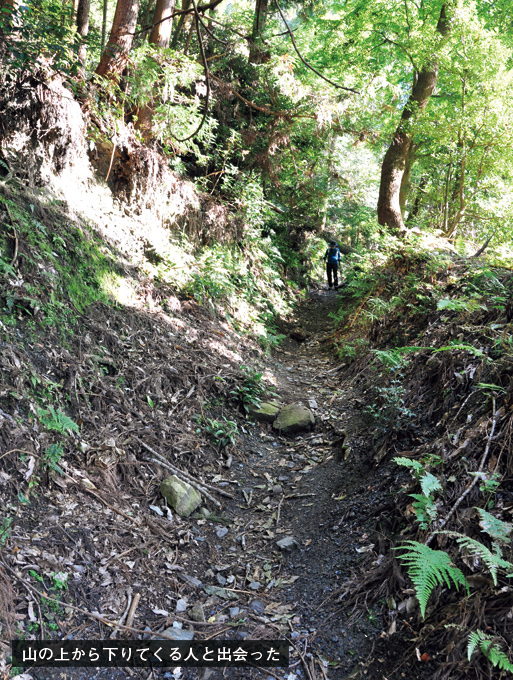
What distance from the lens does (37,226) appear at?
16.6ft

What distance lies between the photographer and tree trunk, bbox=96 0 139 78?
6480mm

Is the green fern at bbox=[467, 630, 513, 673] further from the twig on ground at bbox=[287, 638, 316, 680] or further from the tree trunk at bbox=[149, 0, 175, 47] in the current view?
the tree trunk at bbox=[149, 0, 175, 47]

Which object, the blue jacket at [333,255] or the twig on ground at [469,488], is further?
the blue jacket at [333,255]

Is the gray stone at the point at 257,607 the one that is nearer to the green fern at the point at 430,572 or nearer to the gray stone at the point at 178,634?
the gray stone at the point at 178,634

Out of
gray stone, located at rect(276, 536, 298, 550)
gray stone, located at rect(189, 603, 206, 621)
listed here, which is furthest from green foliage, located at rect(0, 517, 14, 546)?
gray stone, located at rect(276, 536, 298, 550)

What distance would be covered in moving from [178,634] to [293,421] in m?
3.33

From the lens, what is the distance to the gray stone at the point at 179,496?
13.5 ft

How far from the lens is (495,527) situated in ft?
9.12

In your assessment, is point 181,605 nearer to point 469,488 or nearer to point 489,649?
point 489,649

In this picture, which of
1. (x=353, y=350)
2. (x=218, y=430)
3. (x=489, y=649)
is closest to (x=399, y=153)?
(x=353, y=350)

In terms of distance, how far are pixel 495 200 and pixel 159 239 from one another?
8.49 metres

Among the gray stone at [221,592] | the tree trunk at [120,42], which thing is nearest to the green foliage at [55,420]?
the gray stone at [221,592]

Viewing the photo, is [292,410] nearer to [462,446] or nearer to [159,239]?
[462,446]

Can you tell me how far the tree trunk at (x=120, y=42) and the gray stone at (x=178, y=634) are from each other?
278 inches
